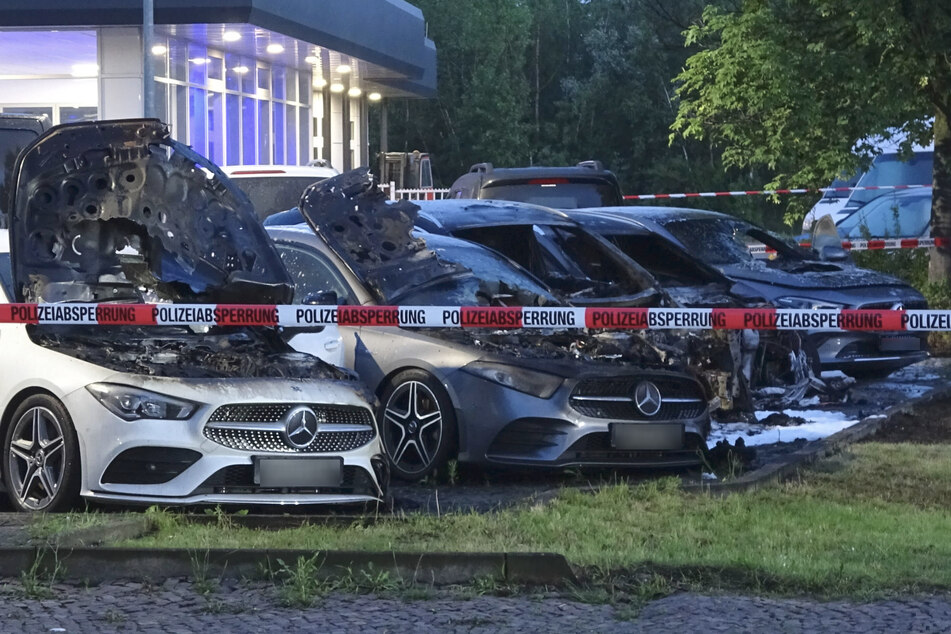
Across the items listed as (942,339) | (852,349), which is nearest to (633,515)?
(852,349)

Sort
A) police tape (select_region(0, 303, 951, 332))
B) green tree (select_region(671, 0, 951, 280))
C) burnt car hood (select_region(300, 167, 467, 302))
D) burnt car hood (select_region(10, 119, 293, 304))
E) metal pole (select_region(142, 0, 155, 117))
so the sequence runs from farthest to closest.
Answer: metal pole (select_region(142, 0, 155, 117)) < green tree (select_region(671, 0, 951, 280)) < burnt car hood (select_region(300, 167, 467, 302)) < burnt car hood (select_region(10, 119, 293, 304)) < police tape (select_region(0, 303, 951, 332))

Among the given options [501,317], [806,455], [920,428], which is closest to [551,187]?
[920,428]

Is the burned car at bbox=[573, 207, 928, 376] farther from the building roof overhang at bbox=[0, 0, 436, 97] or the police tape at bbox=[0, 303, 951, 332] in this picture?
the building roof overhang at bbox=[0, 0, 436, 97]

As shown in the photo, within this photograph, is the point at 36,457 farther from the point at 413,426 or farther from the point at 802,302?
the point at 802,302

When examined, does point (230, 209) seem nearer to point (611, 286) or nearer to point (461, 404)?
point (461, 404)

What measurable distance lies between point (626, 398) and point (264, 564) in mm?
3220

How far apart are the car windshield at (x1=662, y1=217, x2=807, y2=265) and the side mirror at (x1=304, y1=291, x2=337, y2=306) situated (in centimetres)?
569

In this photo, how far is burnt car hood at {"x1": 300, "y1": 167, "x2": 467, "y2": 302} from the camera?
383 inches

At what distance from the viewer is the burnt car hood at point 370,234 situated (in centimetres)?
973

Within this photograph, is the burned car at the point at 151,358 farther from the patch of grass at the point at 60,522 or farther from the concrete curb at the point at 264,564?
the concrete curb at the point at 264,564

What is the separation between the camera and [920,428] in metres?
11.2

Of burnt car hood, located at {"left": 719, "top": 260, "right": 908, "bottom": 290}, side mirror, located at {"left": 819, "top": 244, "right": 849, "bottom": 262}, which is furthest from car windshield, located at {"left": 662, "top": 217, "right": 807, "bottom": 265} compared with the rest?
side mirror, located at {"left": 819, "top": 244, "right": 849, "bottom": 262}

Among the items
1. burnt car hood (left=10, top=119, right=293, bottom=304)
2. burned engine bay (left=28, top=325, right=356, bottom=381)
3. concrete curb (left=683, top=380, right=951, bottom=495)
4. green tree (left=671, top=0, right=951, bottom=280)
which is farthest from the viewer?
green tree (left=671, top=0, right=951, bottom=280)

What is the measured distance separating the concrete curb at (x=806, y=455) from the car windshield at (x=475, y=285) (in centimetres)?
184
